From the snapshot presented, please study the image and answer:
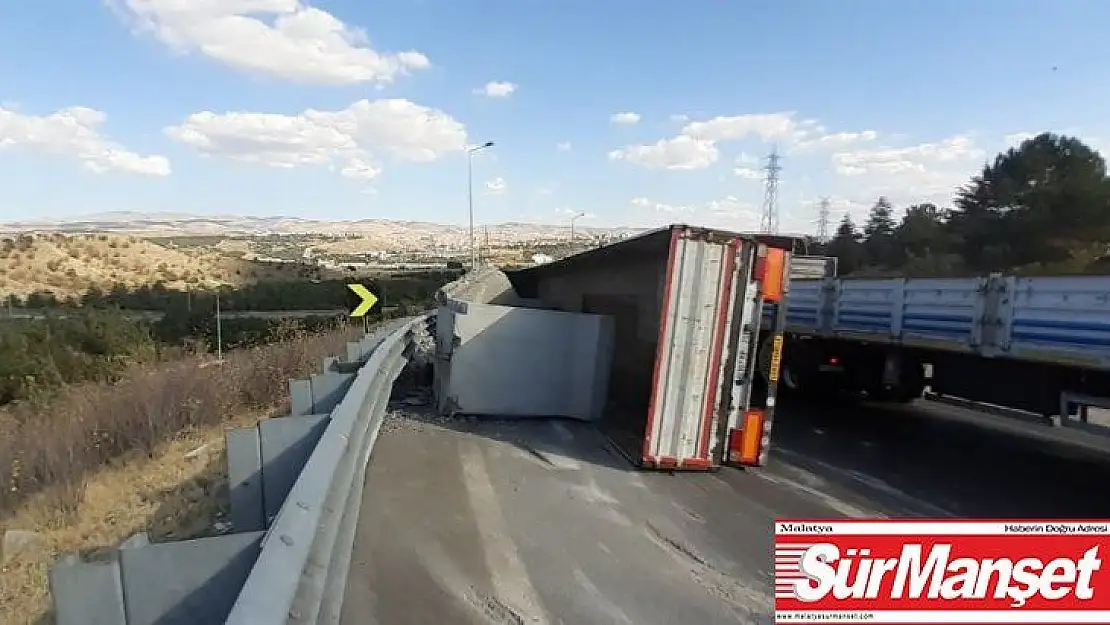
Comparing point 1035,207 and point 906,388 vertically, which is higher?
point 1035,207

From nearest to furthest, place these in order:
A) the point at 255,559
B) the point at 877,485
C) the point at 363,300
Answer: the point at 255,559
the point at 877,485
the point at 363,300

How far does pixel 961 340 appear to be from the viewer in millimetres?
8562

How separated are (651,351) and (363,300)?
6246mm

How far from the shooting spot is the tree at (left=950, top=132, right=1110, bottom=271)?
34.5 metres

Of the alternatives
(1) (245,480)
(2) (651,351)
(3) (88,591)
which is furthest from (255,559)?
(2) (651,351)

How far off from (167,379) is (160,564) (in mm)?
8812

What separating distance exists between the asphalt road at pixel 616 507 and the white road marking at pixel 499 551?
0.6 inches

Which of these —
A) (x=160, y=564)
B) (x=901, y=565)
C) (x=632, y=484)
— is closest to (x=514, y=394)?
(x=632, y=484)

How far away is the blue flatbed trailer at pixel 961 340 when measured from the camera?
7.02 metres

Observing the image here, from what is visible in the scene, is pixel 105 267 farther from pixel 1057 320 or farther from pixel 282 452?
pixel 1057 320

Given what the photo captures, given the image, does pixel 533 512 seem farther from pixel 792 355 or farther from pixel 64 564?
pixel 792 355

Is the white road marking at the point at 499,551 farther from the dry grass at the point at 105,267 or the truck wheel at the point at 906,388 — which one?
the dry grass at the point at 105,267

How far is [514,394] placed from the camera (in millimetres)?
9164

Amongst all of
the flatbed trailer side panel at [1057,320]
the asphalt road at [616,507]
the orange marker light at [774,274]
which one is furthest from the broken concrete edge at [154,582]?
the flatbed trailer side panel at [1057,320]
